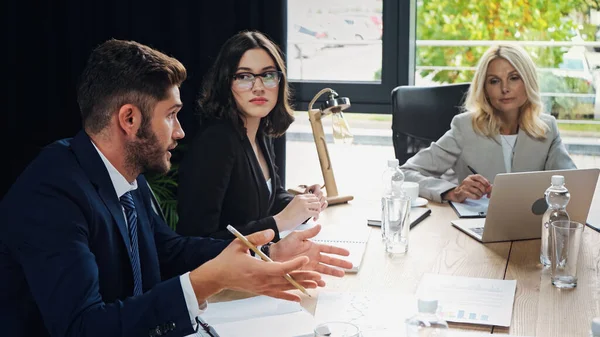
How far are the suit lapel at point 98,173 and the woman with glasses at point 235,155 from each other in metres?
0.66

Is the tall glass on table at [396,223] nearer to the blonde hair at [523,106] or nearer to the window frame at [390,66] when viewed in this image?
the blonde hair at [523,106]

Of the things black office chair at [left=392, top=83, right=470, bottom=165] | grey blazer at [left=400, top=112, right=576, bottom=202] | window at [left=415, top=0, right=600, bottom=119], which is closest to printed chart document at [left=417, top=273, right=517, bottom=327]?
grey blazer at [left=400, top=112, right=576, bottom=202]

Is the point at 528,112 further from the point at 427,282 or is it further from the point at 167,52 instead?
the point at 167,52

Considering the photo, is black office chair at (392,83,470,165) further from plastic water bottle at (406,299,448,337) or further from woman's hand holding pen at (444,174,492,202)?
plastic water bottle at (406,299,448,337)

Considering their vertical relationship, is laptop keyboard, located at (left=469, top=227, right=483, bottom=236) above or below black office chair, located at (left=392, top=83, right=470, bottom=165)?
below

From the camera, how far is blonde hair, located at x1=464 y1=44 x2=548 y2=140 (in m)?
2.89

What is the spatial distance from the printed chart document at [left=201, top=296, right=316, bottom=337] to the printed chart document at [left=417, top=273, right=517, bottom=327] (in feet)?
0.94

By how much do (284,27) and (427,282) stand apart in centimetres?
202

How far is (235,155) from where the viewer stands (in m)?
2.32

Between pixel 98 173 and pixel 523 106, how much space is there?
196 centimetres

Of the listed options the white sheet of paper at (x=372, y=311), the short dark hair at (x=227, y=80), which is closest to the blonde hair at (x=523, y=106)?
the short dark hair at (x=227, y=80)

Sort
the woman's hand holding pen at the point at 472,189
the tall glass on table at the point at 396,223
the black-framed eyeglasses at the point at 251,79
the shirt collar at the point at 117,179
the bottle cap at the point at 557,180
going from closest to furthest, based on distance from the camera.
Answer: the shirt collar at the point at 117,179 → the bottle cap at the point at 557,180 → the tall glass on table at the point at 396,223 → the black-framed eyeglasses at the point at 251,79 → the woman's hand holding pen at the point at 472,189

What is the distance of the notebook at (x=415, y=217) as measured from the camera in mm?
2249

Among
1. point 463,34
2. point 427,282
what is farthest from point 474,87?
point 463,34
